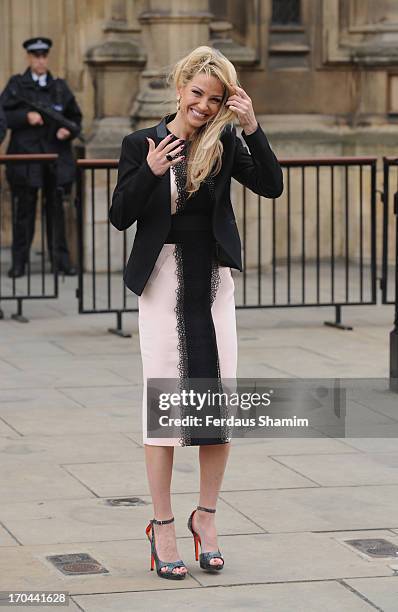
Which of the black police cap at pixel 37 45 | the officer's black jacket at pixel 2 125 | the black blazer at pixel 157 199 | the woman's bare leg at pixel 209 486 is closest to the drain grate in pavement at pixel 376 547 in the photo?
the woman's bare leg at pixel 209 486

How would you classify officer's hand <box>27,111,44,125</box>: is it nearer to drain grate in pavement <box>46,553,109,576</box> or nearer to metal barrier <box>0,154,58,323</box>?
metal barrier <box>0,154,58,323</box>

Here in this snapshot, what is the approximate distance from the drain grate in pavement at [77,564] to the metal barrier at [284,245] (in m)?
5.69

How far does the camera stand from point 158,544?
19.0ft

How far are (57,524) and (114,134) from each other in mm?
8595

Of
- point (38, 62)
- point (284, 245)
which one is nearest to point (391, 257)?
point (284, 245)

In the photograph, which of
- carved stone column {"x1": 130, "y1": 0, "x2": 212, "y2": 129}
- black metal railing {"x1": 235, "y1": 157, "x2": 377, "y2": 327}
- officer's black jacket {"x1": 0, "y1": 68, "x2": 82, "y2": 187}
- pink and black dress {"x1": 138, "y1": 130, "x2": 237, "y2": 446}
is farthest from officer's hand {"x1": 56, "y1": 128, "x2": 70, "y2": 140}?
pink and black dress {"x1": 138, "y1": 130, "x2": 237, "y2": 446}

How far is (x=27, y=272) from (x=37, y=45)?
2.47 metres

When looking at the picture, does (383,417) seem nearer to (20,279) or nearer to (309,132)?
(20,279)

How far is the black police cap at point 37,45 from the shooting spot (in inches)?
564

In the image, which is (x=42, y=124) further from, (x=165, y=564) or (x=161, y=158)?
(x=165, y=564)

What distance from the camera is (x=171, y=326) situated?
5.83 metres

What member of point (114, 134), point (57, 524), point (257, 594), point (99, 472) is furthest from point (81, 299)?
point (257, 594)

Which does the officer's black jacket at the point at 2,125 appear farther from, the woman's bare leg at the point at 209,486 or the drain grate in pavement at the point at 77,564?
the woman's bare leg at the point at 209,486

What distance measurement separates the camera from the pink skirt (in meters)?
5.81
